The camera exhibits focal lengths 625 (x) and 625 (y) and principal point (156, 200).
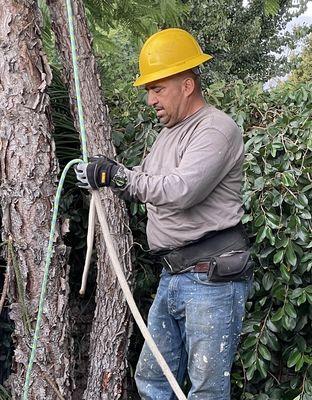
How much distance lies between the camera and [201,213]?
2.39 m

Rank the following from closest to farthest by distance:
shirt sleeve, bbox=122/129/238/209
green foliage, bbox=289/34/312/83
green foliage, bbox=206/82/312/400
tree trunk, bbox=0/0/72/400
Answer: shirt sleeve, bbox=122/129/238/209
tree trunk, bbox=0/0/72/400
green foliage, bbox=206/82/312/400
green foliage, bbox=289/34/312/83

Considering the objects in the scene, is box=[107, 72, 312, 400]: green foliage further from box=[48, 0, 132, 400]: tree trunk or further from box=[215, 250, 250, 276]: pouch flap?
box=[215, 250, 250, 276]: pouch flap

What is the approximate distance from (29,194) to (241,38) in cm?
1117

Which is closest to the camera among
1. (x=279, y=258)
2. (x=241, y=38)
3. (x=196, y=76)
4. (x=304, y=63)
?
(x=196, y=76)

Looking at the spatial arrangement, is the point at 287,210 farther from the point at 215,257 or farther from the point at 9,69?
the point at 9,69

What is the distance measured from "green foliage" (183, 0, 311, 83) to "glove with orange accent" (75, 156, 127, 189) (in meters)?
9.06

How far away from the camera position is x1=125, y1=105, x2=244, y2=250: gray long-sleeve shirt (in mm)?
2230

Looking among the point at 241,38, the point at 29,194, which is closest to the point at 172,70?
the point at 29,194

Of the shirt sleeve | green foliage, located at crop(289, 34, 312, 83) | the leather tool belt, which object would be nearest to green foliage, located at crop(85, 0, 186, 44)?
the shirt sleeve

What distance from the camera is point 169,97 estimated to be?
246cm

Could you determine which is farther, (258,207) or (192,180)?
(258,207)

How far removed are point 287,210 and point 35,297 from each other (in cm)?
127

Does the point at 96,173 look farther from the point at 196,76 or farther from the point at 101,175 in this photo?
the point at 196,76

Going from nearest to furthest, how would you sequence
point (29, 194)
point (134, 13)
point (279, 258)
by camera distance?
point (29, 194)
point (279, 258)
point (134, 13)
